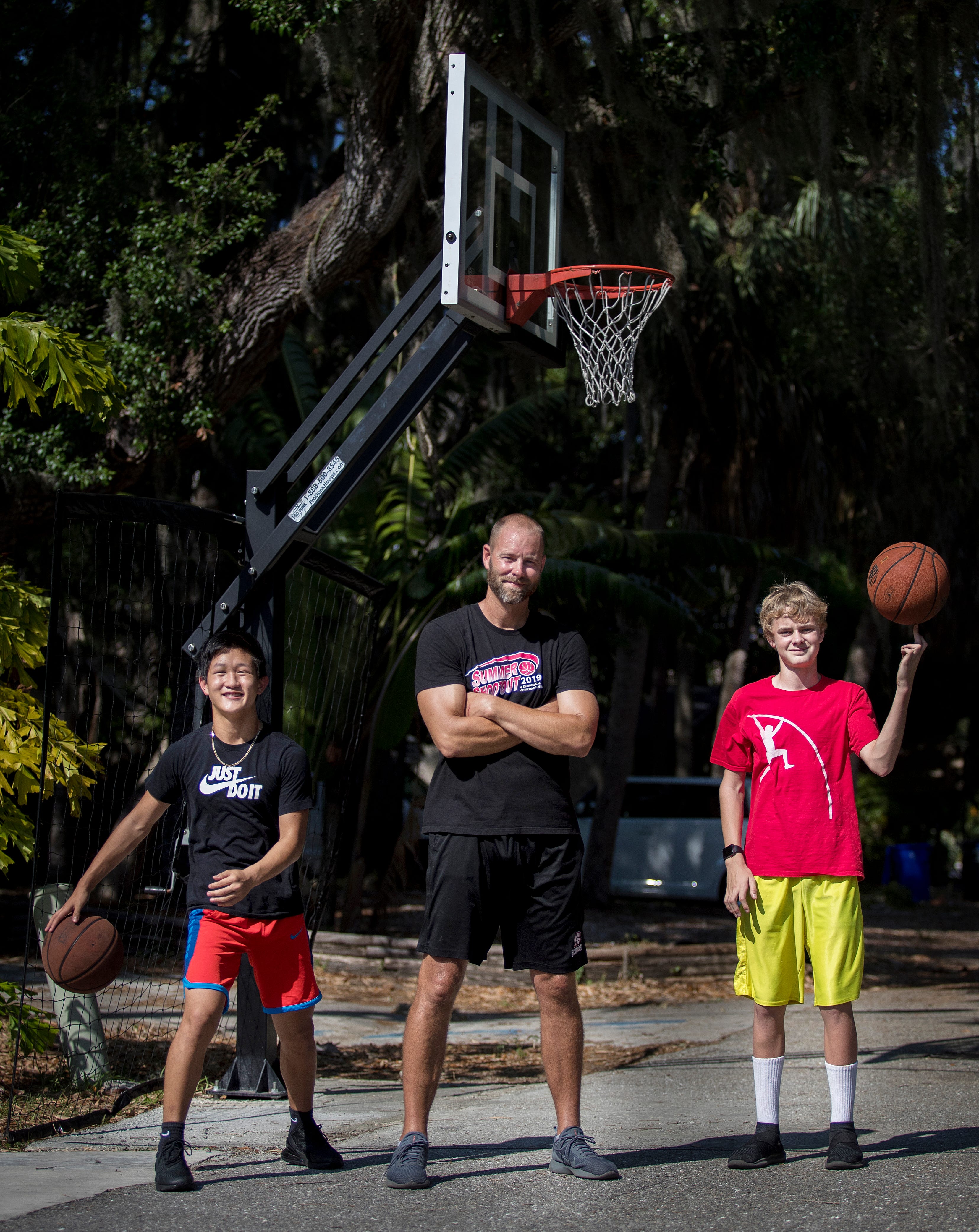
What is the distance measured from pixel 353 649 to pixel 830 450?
1159 cm

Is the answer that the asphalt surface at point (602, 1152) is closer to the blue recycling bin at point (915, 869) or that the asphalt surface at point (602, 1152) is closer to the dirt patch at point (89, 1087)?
the dirt patch at point (89, 1087)

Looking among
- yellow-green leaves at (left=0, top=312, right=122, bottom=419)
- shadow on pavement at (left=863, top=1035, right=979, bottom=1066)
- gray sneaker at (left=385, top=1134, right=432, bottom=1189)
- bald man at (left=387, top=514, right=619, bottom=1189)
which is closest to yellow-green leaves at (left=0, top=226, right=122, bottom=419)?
yellow-green leaves at (left=0, top=312, right=122, bottom=419)

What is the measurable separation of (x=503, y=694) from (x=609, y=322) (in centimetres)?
336

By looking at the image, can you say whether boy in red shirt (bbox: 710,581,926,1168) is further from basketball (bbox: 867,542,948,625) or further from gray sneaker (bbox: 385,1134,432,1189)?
gray sneaker (bbox: 385,1134,432,1189)

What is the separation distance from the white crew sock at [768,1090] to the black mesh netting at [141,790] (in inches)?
93.3

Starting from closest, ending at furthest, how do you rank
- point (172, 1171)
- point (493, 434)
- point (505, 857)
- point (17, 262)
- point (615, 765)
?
1. point (172, 1171)
2. point (505, 857)
3. point (17, 262)
4. point (493, 434)
5. point (615, 765)

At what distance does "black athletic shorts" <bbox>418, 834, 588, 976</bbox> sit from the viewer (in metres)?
4.05

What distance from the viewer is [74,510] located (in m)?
4.98

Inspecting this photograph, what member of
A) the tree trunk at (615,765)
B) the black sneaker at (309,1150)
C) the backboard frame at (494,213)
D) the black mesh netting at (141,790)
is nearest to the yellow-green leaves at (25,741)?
the black mesh netting at (141,790)

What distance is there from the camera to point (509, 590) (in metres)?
4.29

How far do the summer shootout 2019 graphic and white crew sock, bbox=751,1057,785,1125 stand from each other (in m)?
1.41

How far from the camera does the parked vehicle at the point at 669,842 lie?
17.8 meters

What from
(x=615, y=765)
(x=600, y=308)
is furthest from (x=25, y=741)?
(x=615, y=765)

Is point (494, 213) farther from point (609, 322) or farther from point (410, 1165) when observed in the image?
point (410, 1165)
